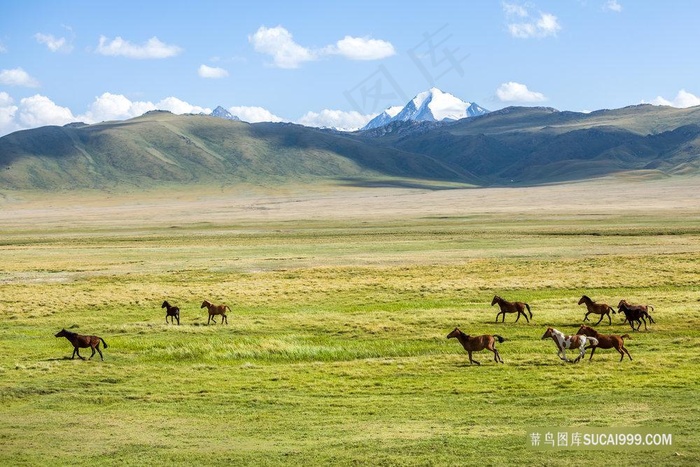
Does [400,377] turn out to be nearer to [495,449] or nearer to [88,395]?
[495,449]

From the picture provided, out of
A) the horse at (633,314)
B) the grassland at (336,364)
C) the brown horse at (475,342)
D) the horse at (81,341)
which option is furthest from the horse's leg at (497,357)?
the horse at (81,341)

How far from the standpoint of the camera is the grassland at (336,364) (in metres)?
16.5

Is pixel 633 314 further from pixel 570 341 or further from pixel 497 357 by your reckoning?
pixel 497 357

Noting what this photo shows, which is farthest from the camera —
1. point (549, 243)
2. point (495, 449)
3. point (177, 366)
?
point (549, 243)

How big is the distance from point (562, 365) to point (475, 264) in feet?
114

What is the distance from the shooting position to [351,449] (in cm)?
1602

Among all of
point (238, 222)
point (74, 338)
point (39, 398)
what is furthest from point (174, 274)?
point (238, 222)

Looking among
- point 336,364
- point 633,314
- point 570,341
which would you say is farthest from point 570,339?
point 336,364

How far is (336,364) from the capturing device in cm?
2553

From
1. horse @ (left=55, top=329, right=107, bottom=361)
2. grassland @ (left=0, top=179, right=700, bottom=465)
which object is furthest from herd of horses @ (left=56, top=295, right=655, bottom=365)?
grassland @ (left=0, top=179, right=700, bottom=465)

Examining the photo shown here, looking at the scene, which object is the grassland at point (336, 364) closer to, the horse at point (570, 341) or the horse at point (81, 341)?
the horse at point (570, 341)

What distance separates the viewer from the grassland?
54.1ft

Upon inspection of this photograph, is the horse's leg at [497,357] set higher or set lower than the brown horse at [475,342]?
lower

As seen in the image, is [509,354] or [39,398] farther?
[509,354]
